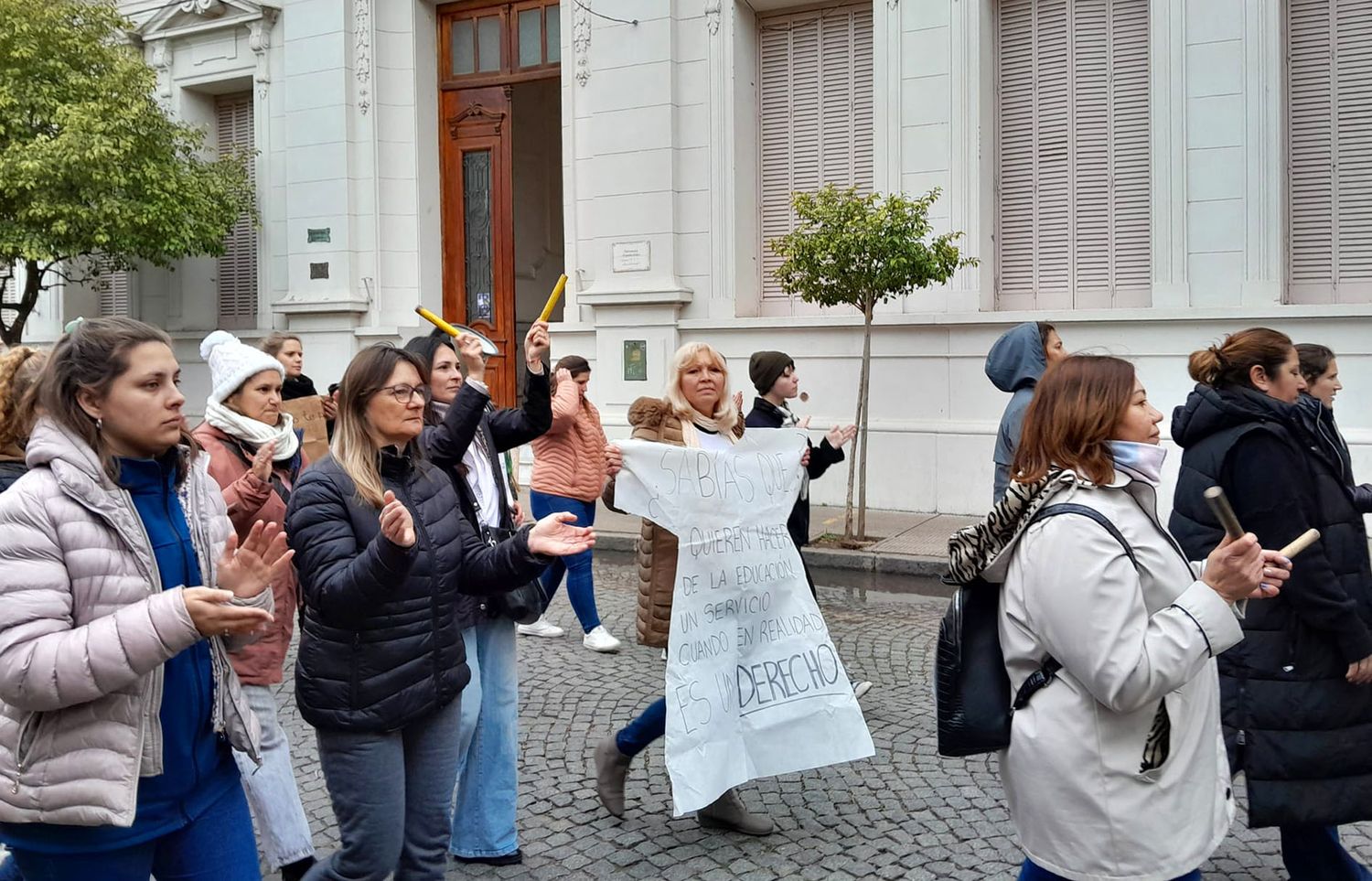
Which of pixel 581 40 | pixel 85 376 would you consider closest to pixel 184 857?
pixel 85 376

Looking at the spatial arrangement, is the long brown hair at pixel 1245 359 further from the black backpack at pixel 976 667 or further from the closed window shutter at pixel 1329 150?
the closed window shutter at pixel 1329 150

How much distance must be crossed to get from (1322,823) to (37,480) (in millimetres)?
3488

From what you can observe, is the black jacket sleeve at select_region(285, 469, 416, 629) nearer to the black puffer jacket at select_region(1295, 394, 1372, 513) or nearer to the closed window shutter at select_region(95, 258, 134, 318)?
the black puffer jacket at select_region(1295, 394, 1372, 513)

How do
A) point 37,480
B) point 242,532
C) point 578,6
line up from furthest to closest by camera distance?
point 578,6
point 242,532
point 37,480

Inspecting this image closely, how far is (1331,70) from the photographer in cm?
1101

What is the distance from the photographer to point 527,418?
4605 mm

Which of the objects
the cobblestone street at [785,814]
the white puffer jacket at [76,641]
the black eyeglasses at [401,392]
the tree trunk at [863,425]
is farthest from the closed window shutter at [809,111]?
the white puffer jacket at [76,641]

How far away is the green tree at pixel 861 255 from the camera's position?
10.4 metres

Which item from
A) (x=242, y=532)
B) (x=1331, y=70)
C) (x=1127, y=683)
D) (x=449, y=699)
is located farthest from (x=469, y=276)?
(x=1127, y=683)

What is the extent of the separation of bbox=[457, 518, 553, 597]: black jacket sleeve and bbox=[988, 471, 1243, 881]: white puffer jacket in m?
1.38

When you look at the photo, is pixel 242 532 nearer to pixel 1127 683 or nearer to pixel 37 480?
pixel 37 480

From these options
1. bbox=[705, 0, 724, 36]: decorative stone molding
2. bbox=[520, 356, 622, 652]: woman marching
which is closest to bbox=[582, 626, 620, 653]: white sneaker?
bbox=[520, 356, 622, 652]: woman marching

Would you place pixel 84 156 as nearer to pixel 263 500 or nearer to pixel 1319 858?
pixel 263 500

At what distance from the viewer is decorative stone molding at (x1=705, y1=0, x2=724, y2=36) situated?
1343 cm
